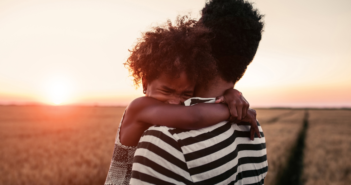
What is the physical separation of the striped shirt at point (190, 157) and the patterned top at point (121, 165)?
0.43 meters

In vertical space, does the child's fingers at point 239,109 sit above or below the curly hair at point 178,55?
below

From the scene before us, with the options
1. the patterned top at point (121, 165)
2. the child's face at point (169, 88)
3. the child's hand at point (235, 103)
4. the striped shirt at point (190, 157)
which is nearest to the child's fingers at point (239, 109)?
the child's hand at point (235, 103)

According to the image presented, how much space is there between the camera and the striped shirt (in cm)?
116

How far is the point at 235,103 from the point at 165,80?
534 mm

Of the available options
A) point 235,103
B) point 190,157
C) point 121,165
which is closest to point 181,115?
point 190,157

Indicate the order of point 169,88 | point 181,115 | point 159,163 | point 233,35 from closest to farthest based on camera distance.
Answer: point 159,163
point 181,115
point 233,35
point 169,88

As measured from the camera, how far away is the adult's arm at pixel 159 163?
45.4 inches

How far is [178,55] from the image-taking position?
1.76 m

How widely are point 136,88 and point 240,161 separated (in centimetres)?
135

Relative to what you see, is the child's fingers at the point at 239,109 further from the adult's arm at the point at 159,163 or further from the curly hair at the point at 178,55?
the adult's arm at the point at 159,163

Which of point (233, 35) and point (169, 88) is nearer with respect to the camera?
point (233, 35)

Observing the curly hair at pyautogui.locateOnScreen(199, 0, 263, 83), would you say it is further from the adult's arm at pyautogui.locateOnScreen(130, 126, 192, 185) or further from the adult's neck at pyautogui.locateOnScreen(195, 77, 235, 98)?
the adult's arm at pyautogui.locateOnScreen(130, 126, 192, 185)

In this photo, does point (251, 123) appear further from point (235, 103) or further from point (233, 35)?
point (233, 35)

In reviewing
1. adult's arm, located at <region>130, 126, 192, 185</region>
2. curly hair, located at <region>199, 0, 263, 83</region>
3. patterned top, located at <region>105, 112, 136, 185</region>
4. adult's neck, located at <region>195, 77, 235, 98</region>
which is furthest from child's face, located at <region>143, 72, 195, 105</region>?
adult's arm, located at <region>130, 126, 192, 185</region>
